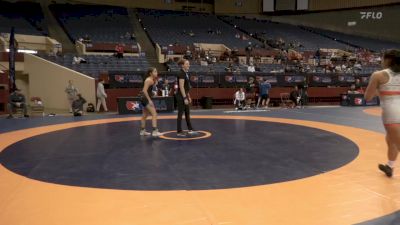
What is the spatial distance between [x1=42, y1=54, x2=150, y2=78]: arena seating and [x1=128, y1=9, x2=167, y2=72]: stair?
79.6 inches

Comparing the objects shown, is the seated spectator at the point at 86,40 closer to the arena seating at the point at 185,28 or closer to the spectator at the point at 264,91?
the arena seating at the point at 185,28

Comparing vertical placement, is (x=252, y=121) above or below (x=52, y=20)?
Result: below

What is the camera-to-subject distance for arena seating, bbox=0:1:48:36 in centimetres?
2336

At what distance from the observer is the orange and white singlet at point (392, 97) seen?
433cm

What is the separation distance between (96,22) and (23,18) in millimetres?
5257

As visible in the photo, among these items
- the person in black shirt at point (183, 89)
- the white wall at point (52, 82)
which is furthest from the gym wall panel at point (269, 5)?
the person in black shirt at point (183, 89)

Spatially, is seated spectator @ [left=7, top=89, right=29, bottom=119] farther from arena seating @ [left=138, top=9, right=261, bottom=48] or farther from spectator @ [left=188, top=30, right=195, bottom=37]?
spectator @ [left=188, top=30, right=195, bottom=37]

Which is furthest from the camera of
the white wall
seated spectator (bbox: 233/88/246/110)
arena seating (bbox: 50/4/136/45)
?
arena seating (bbox: 50/4/136/45)

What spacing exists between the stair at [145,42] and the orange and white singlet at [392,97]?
18.5 m

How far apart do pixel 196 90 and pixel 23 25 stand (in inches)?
580

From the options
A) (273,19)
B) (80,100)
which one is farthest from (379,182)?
(273,19)

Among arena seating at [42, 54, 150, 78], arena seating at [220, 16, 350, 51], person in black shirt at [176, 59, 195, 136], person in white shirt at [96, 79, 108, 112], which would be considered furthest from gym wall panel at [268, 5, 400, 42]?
person in black shirt at [176, 59, 195, 136]

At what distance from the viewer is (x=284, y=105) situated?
17594mm

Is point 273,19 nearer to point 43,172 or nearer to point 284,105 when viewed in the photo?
point 284,105
